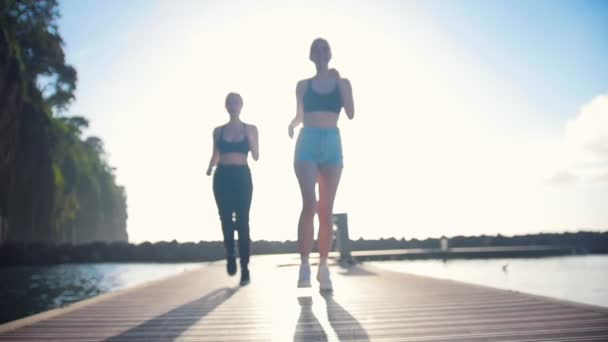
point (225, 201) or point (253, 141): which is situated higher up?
point (253, 141)

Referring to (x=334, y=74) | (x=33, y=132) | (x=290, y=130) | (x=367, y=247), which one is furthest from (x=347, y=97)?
(x=367, y=247)

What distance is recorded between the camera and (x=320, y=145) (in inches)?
153

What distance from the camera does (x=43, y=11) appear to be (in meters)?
25.6

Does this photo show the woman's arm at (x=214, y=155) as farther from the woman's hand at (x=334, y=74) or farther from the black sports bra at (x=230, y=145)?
the woman's hand at (x=334, y=74)

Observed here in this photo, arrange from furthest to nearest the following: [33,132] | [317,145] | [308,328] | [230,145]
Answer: [33,132]
[230,145]
[317,145]
[308,328]

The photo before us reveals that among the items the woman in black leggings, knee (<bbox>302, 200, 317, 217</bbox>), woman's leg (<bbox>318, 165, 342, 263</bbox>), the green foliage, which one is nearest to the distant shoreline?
the green foliage

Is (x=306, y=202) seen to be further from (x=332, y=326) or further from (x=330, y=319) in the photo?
(x=332, y=326)

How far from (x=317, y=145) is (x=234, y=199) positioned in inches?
65.0

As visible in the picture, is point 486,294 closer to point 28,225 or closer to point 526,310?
point 526,310

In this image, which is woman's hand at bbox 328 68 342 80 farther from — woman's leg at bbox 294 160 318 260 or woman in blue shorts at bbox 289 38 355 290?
woman's leg at bbox 294 160 318 260

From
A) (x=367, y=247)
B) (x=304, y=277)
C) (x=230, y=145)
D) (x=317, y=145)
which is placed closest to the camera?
(x=317, y=145)

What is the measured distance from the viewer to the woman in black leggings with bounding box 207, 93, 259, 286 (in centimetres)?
514

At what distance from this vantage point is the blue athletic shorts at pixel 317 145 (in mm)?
3893

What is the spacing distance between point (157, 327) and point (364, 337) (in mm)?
1183
